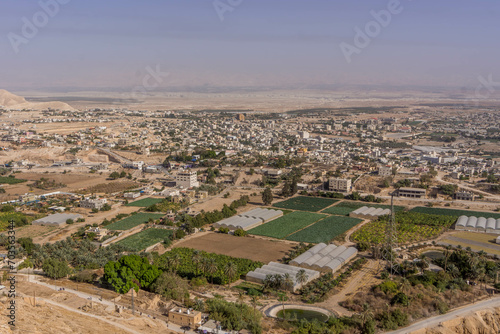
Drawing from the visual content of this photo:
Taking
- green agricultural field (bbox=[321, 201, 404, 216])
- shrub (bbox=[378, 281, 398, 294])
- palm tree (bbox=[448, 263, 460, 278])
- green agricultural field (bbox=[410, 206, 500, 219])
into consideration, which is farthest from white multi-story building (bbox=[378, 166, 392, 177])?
shrub (bbox=[378, 281, 398, 294])

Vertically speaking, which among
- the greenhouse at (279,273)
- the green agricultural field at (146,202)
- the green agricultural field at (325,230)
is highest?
the greenhouse at (279,273)

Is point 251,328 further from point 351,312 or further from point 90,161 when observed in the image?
point 90,161

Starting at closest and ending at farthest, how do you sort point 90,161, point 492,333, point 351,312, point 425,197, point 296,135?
1. point 492,333
2. point 351,312
3. point 425,197
4. point 90,161
5. point 296,135

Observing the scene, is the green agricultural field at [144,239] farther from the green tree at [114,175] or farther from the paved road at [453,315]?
the green tree at [114,175]

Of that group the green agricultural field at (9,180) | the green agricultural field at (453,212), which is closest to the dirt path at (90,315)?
the green agricultural field at (453,212)

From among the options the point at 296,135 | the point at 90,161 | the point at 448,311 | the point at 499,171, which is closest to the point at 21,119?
the point at 90,161

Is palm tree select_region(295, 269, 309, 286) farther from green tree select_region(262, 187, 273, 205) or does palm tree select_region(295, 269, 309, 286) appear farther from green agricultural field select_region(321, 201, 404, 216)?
green tree select_region(262, 187, 273, 205)

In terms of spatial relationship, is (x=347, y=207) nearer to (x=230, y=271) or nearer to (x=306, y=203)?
(x=306, y=203)
